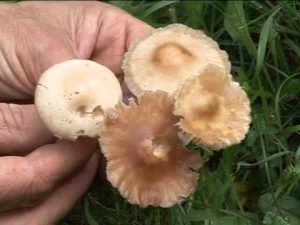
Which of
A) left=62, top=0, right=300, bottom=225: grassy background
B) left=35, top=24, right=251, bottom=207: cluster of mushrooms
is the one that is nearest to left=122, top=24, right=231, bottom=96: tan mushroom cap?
left=35, top=24, right=251, bottom=207: cluster of mushrooms

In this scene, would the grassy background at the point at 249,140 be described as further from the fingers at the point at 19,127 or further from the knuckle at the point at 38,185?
the fingers at the point at 19,127

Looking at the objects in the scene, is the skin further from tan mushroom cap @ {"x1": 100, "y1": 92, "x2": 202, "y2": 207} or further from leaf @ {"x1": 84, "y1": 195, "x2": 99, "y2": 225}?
tan mushroom cap @ {"x1": 100, "y1": 92, "x2": 202, "y2": 207}

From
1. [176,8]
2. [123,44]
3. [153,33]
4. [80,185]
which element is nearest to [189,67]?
[153,33]

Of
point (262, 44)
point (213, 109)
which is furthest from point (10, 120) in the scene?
point (262, 44)

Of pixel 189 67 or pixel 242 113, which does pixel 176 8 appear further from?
pixel 242 113

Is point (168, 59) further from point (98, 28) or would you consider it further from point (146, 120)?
point (98, 28)

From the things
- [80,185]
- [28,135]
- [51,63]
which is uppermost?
[51,63]
